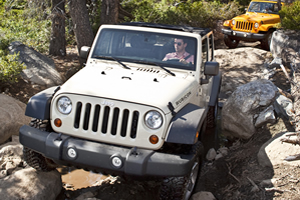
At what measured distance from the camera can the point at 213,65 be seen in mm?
4527

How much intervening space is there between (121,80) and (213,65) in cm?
126

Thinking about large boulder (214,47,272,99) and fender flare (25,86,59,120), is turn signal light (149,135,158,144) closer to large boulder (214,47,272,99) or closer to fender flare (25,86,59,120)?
fender flare (25,86,59,120)

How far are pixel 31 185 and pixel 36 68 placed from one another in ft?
12.4

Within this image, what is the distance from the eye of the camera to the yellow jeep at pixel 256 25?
445 inches

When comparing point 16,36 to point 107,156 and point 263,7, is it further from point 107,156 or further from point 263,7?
point 263,7

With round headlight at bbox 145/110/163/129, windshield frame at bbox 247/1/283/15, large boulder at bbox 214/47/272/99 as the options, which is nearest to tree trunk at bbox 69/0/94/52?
large boulder at bbox 214/47/272/99

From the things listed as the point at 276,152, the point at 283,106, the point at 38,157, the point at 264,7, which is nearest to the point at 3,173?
the point at 38,157

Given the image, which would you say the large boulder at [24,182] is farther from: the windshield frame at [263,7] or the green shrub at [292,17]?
the windshield frame at [263,7]

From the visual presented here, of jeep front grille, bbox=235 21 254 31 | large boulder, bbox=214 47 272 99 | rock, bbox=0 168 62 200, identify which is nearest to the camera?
rock, bbox=0 168 62 200

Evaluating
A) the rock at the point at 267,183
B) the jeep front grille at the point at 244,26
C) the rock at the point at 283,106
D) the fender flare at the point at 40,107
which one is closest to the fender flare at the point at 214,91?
the rock at the point at 283,106

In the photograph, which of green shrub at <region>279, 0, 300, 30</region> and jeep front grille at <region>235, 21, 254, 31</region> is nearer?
green shrub at <region>279, 0, 300, 30</region>

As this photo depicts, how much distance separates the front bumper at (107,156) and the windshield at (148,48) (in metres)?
1.53

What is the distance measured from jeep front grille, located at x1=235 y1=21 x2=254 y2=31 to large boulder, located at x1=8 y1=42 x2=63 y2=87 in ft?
22.3

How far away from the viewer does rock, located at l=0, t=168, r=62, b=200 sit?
12.8ft
